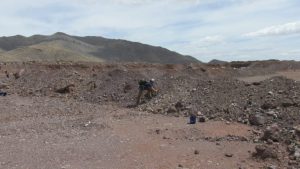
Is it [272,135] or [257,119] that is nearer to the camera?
[272,135]

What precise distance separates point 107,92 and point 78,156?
1129 centimetres

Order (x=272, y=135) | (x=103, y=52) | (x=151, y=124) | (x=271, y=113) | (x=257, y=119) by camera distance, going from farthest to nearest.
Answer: (x=103, y=52) → (x=151, y=124) → (x=271, y=113) → (x=257, y=119) → (x=272, y=135)

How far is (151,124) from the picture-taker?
15742mm

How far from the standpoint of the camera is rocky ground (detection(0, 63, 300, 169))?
11062 millimetres

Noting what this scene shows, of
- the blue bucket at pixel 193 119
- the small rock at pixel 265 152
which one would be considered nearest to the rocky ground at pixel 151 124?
the small rock at pixel 265 152

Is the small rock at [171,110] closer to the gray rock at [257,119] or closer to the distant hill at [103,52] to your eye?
the gray rock at [257,119]

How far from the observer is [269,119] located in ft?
48.1

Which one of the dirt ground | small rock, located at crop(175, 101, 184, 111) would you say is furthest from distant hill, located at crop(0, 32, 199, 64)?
the dirt ground

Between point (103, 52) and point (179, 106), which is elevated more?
point (103, 52)

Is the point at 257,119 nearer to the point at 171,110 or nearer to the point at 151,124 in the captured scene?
the point at 151,124

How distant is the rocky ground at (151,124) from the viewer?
11062mm

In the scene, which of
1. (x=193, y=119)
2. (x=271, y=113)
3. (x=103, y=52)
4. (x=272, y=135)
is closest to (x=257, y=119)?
(x=271, y=113)

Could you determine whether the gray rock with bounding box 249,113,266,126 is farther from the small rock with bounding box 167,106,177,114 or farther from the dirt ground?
the small rock with bounding box 167,106,177,114

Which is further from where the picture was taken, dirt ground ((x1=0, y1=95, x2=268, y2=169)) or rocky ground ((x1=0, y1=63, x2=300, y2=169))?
rocky ground ((x1=0, y1=63, x2=300, y2=169))
